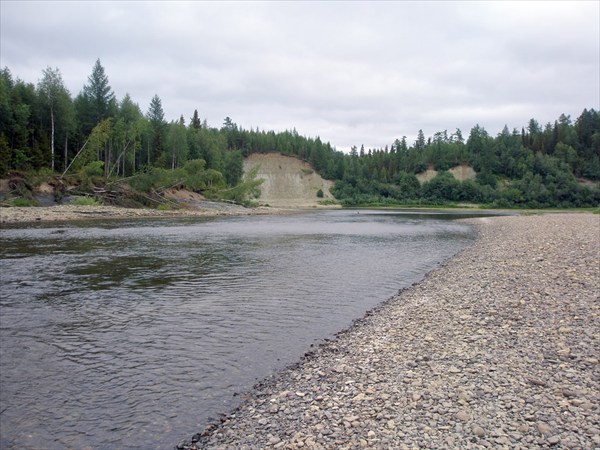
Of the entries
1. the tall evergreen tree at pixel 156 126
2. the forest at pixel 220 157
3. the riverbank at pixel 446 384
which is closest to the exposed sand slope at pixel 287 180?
the forest at pixel 220 157

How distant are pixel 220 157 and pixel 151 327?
108912 millimetres

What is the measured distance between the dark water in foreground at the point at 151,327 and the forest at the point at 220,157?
50634 millimetres

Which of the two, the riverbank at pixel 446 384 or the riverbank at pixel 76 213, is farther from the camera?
the riverbank at pixel 76 213

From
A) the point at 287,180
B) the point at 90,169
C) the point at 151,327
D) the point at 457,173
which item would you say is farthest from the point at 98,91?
the point at 457,173

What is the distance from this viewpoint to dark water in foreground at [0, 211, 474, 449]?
23.8 feet

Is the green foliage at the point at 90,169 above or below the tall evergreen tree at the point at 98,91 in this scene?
below

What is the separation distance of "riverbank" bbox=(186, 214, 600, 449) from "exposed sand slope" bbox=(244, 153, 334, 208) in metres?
141

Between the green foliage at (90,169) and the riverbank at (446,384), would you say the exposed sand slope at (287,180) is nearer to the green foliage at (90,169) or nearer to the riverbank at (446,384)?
the green foliage at (90,169)

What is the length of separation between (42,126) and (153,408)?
82368 millimetres

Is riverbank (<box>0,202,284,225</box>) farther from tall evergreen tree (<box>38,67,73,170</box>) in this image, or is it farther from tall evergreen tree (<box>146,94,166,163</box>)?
tall evergreen tree (<box>146,94,166,163</box>)

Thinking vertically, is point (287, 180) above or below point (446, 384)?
above

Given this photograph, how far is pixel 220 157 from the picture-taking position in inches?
4604

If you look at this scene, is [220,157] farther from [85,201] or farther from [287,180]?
[287,180]

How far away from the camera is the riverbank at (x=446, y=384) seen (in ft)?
19.3
